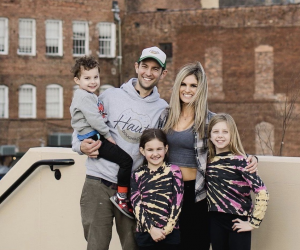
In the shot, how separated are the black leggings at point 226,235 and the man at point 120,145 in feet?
1.87

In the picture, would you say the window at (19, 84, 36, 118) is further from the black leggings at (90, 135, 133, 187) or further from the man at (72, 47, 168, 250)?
the black leggings at (90, 135, 133, 187)

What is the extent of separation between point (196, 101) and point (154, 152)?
46cm

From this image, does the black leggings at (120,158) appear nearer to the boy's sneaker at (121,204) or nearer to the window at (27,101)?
the boy's sneaker at (121,204)

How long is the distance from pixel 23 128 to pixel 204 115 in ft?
94.8

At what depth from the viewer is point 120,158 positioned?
389cm

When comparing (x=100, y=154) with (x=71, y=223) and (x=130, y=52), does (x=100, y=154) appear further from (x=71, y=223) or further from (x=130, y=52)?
(x=130, y=52)

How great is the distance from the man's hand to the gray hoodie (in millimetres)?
82

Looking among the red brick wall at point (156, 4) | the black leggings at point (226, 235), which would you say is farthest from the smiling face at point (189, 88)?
the red brick wall at point (156, 4)

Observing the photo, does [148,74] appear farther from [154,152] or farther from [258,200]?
[258,200]

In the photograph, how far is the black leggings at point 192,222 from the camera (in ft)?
12.9

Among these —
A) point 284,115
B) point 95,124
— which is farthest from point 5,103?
point 95,124

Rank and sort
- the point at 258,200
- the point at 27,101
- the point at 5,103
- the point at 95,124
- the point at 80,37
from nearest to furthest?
the point at 258,200 < the point at 95,124 < the point at 5,103 < the point at 27,101 < the point at 80,37

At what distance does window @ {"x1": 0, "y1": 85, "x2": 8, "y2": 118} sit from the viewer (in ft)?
105

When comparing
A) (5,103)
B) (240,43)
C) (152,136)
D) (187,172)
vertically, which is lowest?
(187,172)
